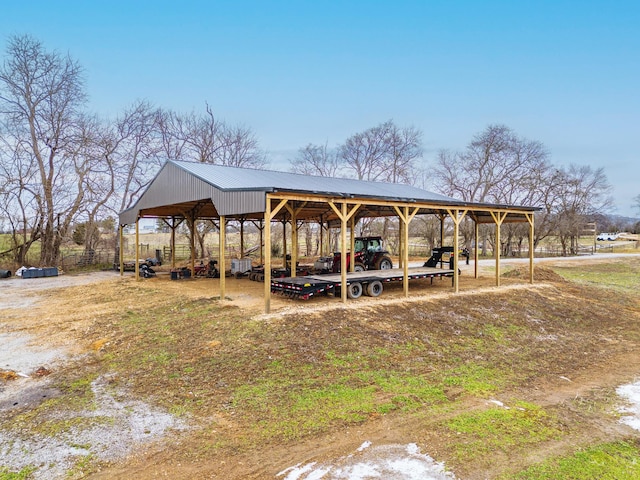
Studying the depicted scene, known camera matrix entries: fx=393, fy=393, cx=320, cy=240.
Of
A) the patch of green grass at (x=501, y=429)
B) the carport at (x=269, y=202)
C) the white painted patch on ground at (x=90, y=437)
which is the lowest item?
the patch of green grass at (x=501, y=429)

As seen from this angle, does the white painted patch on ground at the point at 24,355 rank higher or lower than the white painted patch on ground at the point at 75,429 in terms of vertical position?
higher

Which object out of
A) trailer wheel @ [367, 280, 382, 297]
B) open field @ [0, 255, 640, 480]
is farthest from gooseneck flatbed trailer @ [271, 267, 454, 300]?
open field @ [0, 255, 640, 480]

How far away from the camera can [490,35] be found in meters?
19.5

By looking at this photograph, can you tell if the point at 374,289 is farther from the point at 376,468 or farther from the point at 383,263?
the point at 376,468

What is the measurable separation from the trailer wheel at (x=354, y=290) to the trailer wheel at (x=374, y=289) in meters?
0.40

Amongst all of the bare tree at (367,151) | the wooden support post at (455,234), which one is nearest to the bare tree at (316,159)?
the bare tree at (367,151)

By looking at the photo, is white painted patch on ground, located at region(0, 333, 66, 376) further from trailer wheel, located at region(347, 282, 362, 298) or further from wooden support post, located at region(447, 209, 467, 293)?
wooden support post, located at region(447, 209, 467, 293)

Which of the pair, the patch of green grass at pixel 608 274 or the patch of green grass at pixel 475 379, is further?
the patch of green grass at pixel 608 274

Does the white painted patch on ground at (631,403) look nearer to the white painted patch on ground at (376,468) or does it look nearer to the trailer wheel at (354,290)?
the white painted patch on ground at (376,468)

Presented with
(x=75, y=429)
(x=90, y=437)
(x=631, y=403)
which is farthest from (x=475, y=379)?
(x=75, y=429)

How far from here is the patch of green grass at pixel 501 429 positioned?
4.59 metres

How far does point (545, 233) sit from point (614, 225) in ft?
210

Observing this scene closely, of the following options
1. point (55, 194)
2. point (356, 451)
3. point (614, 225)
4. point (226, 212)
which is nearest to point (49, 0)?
point (226, 212)

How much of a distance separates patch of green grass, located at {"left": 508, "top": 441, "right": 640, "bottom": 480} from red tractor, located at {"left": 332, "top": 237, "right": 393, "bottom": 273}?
1232cm
